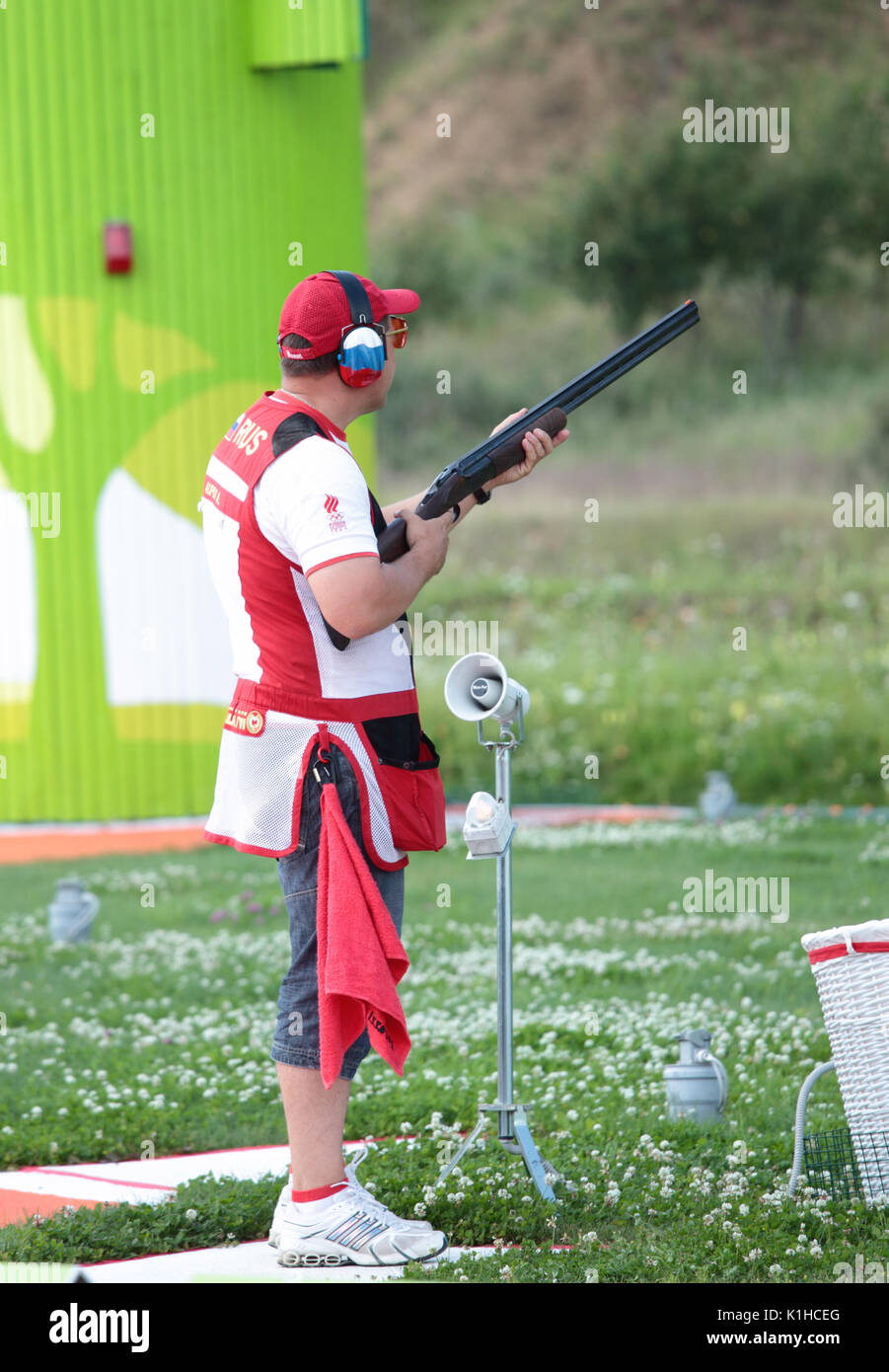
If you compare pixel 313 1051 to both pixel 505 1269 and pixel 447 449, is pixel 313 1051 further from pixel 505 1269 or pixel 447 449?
pixel 447 449

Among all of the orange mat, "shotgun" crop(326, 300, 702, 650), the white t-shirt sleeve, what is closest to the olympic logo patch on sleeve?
the white t-shirt sleeve

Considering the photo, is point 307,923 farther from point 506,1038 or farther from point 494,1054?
point 494,1054

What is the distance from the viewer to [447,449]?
28.4 metres

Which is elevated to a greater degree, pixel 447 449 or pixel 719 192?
pixel 719 192

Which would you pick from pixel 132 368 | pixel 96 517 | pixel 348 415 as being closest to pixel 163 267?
pixel 132 368

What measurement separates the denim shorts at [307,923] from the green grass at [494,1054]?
2.07 feet

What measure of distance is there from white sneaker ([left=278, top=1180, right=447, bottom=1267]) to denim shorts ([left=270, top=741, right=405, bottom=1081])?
0.33 metres

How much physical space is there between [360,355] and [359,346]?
0.02 m

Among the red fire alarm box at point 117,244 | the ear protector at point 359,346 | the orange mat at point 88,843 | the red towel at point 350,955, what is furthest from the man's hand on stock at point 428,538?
the red fire alarm box at point 117,244

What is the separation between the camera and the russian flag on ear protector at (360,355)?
383 centimetres

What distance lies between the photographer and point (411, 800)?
396 centimetres

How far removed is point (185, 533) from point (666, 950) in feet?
19.6

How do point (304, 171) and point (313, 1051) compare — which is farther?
point (304, 171)

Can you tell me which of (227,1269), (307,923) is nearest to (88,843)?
(227,1269)
